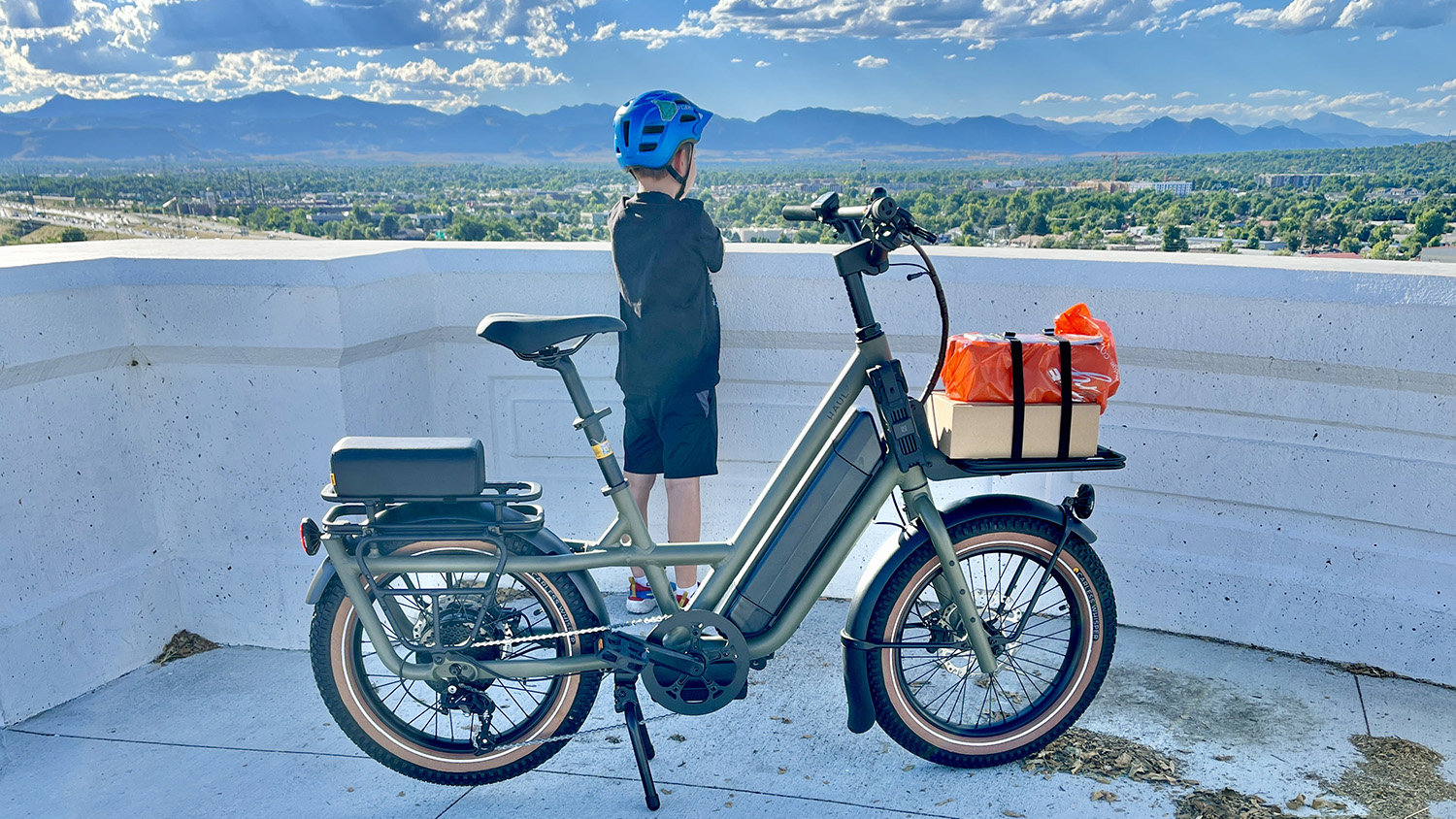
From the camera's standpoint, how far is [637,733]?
2.62m

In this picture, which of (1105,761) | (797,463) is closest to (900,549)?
(797,463)

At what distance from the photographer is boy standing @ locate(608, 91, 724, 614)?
10.2 feet

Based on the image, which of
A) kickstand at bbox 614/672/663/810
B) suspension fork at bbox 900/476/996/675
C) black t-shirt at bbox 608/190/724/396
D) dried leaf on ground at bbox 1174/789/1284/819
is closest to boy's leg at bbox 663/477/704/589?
black t-shirt at bbox 608/190/724/396

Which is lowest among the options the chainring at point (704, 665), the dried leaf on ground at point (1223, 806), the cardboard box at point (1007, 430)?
the dried leaf on ground at point (1223, 806)

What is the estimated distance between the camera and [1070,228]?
5555 millimetres

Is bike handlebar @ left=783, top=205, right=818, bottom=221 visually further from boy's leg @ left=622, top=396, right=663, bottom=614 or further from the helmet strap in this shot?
boy's leg @ left=622, top=396, right=663, bottom=614

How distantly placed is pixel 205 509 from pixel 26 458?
0.63 m

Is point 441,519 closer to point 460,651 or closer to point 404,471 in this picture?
point 404,471

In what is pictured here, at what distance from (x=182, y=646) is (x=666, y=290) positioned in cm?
236

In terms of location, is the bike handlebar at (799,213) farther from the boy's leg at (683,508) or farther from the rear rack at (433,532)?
the boy's leg at (683,508)

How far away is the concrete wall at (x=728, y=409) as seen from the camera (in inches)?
122

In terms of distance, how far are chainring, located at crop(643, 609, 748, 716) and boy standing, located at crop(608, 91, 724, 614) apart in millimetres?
452

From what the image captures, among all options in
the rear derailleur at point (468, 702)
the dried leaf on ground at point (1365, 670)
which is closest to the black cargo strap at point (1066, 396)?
the rear derailleur at point (468, 702)

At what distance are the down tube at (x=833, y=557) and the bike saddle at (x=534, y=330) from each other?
0.81 metres
